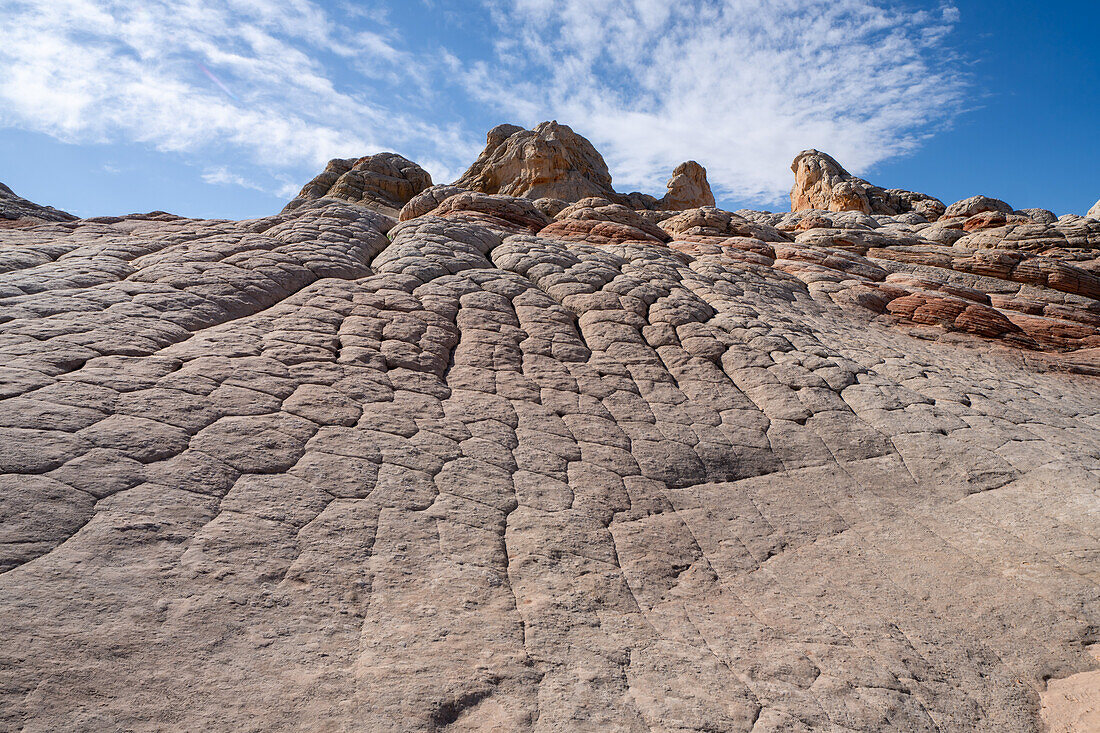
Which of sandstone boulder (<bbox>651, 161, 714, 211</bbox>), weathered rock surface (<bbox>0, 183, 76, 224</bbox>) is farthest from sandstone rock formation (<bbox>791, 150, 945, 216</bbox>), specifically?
weathered rock surface (<bbox>0, 183, 76, 224</bbox>)

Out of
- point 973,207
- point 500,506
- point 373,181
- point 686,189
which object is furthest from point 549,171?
point 500,506

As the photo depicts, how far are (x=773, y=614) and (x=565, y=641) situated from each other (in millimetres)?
1128

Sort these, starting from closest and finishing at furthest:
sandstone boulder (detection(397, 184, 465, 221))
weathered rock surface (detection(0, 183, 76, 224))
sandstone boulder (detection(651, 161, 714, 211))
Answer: weathered rock surface (detection(0, 183, 76, 224)) < sandstone boulder (detection(397, 184, 465, 221)) < sandstone boulder (detection(651, 161, 714, 211))

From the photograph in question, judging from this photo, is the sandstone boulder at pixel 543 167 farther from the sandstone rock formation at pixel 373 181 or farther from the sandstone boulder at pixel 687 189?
the sandstone boulder at pixel 687 189

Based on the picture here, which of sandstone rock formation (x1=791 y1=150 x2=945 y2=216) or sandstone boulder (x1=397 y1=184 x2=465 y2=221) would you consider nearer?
sandstone boulder (x1=397 y1=184 x2=465 y2=221)

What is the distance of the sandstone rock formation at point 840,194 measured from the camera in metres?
27.0

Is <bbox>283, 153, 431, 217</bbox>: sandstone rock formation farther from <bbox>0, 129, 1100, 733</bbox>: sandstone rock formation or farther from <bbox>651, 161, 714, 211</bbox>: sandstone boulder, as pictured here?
<bbox>0, 129, 1100, 733</bbox>: sandstone rock formation

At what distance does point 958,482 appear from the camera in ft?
14.3

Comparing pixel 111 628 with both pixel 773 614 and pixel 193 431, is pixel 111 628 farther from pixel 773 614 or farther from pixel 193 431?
pixel 773 614

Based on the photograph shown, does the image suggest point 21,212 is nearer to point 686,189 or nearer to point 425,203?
point 425,203

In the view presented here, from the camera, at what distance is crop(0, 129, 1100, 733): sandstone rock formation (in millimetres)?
2133

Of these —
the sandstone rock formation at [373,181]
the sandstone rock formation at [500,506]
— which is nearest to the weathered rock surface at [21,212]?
the sandstone rock formation at [500,506]

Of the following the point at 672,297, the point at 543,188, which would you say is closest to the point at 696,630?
the point at 672,297

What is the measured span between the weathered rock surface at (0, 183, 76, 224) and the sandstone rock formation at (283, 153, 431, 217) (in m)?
15.4
